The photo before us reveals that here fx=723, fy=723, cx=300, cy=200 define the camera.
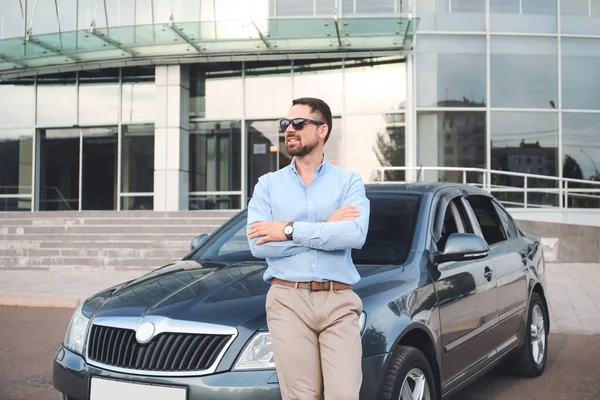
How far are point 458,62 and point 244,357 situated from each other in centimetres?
1825

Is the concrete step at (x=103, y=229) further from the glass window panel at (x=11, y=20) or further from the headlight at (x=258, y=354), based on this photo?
the headlight at (x=258, y=354)

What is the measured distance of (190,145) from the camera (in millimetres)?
22422

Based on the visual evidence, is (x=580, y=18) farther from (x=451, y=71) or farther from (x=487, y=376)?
(x=487, y=376)

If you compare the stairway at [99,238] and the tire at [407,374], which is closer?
the tire at [407,374]

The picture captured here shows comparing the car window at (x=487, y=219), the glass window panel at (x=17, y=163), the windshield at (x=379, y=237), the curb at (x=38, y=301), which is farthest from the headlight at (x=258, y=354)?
the glass window panel at (x=17, y=163)

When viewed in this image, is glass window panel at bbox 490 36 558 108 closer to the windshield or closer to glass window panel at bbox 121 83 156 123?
glass window panel at bbox 121 83 156 123

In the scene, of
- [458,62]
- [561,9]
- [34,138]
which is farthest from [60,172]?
[561,9]

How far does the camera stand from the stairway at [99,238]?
15.2 metres

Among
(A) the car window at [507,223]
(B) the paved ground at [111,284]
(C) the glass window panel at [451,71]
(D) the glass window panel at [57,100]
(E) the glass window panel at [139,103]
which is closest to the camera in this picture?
(A) the car window at [507,223]

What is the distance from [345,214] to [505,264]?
2722mm

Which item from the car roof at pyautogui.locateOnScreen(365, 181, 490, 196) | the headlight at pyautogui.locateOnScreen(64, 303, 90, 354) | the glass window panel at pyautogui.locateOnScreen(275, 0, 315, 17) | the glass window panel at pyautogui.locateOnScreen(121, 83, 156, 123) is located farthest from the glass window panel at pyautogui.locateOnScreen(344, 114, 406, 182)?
the headlight at pyautogui.locateOnScreen(64, 303, 90, 354)

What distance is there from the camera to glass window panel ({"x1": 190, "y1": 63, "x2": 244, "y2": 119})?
73.3 ft

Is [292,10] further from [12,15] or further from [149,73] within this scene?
[12,15]

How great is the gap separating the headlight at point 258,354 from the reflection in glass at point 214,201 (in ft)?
61.9
